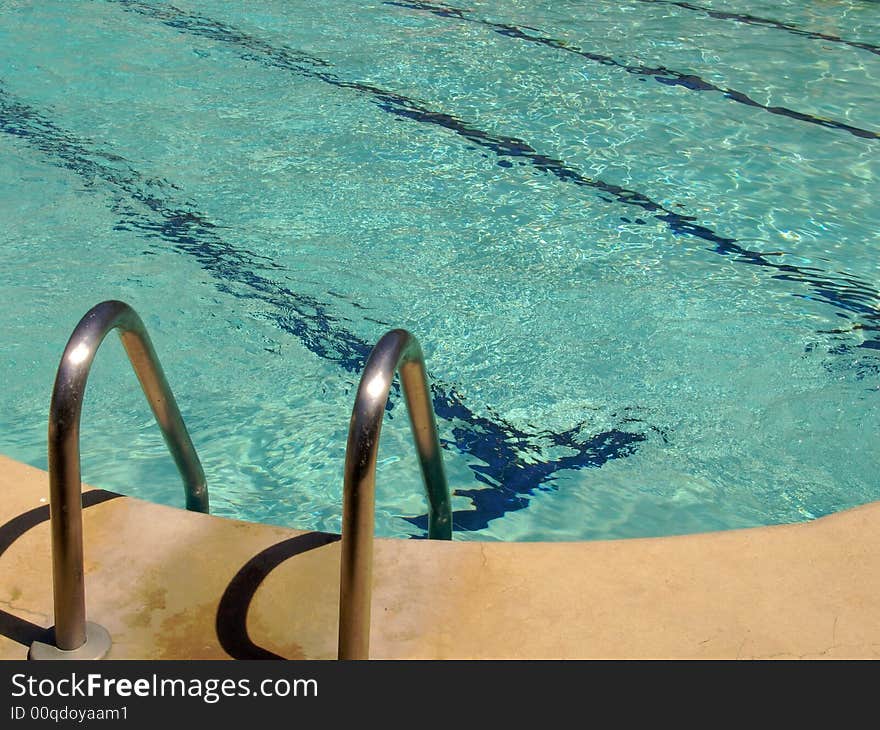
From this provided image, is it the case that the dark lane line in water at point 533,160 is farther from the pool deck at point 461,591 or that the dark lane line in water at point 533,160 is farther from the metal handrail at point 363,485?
the metal handrail at point 363,485

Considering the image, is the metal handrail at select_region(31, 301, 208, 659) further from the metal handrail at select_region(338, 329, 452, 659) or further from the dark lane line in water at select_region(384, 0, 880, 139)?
the dark lane line in water at select_region(384, 0, 880, 139)

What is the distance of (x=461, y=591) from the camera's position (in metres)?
1.53

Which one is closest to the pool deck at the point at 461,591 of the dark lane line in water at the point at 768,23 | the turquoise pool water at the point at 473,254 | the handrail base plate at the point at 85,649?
the handrail base plate at the point at 85,649

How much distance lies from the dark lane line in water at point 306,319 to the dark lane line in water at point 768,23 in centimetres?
436

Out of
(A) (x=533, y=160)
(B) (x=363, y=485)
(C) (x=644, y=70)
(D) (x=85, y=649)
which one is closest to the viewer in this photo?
(B) (x=363, y=485)

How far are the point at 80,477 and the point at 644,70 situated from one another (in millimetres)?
5136

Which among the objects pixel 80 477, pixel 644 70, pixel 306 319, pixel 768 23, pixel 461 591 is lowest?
pixel 306 319

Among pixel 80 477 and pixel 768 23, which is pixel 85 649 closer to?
pixel 80 477

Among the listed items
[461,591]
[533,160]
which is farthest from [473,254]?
[461,591]

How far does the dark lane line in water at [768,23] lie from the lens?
20.6 feet

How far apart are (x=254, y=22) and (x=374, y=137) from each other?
7.33 ft

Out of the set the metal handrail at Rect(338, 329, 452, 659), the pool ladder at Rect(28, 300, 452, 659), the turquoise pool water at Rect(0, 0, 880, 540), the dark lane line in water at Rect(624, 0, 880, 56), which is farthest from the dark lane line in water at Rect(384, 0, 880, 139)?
the metal handrail at Rect(338, 329, 452, 659)
